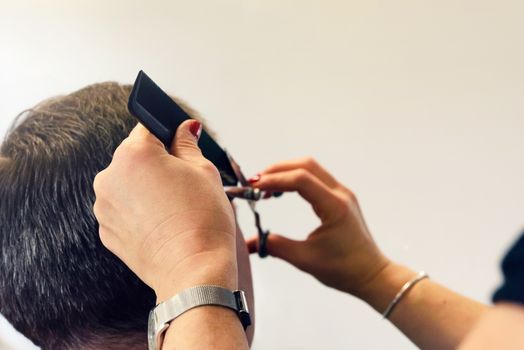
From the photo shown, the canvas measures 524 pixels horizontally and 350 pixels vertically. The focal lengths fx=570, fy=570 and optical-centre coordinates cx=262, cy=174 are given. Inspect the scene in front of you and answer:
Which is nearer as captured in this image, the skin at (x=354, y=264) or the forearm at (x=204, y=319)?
the forearm at (x=204, y=319)

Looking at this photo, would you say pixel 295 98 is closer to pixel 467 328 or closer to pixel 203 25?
pixel 203 25

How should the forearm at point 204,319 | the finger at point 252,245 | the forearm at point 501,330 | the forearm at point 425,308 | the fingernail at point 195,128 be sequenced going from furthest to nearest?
the finger at point 252,245 < the forearm at point 425,308 < the fingernail at point 195,128 < the forearm at point 204,319 < the forearm at point 501,330

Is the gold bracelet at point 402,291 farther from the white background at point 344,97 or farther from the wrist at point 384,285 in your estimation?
the white background at point 344,97

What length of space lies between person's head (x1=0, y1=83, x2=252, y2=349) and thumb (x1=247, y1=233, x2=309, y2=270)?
0.91 ft

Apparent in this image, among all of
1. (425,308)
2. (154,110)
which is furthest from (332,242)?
(154,110)

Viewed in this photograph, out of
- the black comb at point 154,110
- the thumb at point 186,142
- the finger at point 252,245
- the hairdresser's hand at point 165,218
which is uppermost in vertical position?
the black comb at point 154,110

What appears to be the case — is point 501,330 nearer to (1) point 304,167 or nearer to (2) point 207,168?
(2) point 207,168

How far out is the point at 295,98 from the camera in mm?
1007

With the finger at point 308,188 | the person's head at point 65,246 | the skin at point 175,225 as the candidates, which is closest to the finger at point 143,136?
the skin at point 175,225

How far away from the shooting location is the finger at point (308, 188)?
0.83 m

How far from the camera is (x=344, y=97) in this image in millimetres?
993

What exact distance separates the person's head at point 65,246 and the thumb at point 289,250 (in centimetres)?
28

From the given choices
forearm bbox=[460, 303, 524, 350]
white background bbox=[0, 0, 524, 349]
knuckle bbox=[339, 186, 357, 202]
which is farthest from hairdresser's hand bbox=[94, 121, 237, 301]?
white background bbox=[0, 0, 524, 349]

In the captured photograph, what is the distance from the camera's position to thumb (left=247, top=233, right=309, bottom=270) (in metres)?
0.87
